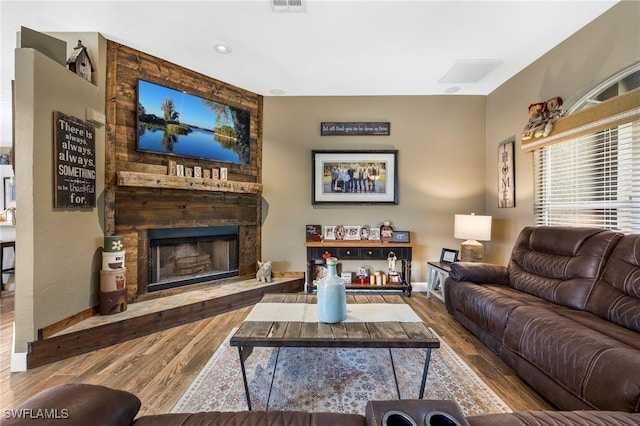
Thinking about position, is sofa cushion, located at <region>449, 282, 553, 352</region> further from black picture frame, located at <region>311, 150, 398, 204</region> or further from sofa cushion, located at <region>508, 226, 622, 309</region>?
black picture frame, located at <region>311, 150, 398, 204</region>

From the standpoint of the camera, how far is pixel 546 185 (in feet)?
9.77

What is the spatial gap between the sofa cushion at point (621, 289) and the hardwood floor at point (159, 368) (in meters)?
0.73

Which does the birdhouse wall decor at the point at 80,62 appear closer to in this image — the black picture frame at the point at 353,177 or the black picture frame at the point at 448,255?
the black picture frame at the point at 353,177

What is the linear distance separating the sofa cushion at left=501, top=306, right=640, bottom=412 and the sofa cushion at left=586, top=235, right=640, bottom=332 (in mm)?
95

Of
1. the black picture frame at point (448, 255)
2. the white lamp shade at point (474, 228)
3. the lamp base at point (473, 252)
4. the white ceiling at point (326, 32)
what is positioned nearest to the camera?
the white ceiling at point (326, 32)

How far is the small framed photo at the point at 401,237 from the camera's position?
12.7 ft

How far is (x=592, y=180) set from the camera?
2506 mm

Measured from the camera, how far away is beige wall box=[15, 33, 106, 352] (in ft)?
6.81

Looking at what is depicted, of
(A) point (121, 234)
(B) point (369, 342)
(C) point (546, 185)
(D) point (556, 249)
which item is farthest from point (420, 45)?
(A) point (121, 234)

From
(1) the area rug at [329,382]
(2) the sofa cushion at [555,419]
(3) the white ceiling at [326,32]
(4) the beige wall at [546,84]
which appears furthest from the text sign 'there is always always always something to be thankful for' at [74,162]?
(4) the beige wall at [546,84]

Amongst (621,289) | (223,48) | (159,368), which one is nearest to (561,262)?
(621,289)

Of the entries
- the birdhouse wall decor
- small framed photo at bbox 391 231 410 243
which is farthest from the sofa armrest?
the birdhouse wall decor

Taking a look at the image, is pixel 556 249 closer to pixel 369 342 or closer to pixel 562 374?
pixel 562 374

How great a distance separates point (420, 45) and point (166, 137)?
294 centimetres
